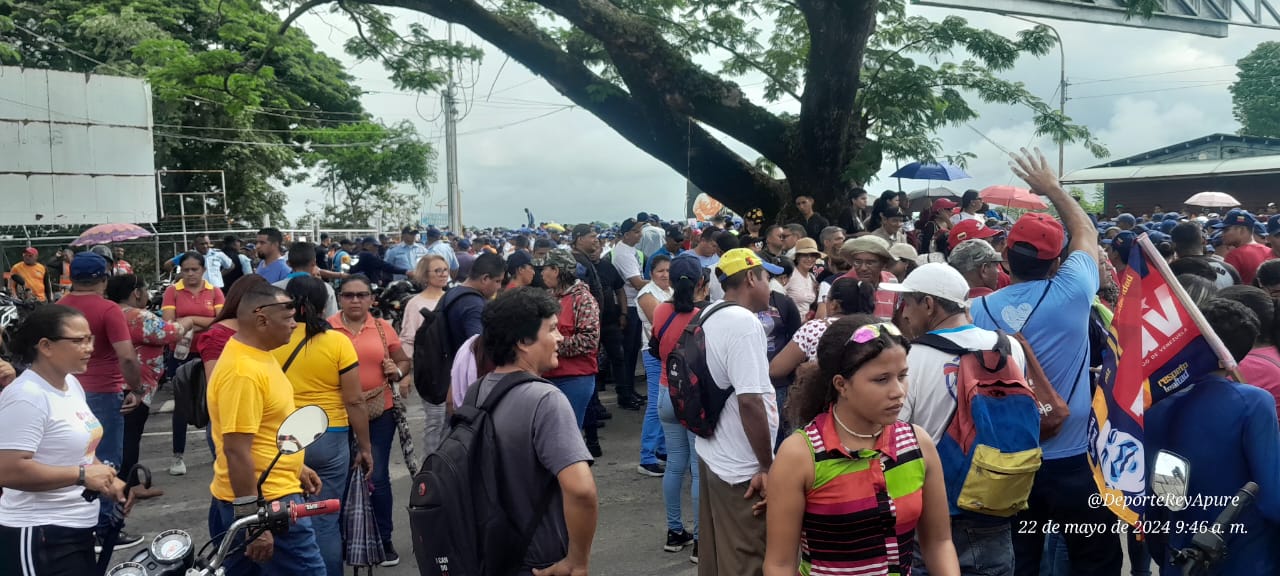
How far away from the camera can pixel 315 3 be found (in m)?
12.5

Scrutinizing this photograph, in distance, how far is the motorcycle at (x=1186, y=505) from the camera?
289 cm

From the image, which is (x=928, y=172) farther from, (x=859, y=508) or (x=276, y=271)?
(x=859, y=508)

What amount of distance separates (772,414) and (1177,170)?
35.0 metres

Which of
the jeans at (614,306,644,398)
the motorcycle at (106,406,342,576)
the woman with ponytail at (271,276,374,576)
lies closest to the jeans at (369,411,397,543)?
the woman with ponytail at (271,276,374,576)

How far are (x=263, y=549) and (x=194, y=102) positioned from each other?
3043 cm

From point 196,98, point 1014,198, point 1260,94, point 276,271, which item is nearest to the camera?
point 276,271

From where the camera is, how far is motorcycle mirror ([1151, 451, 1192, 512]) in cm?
309

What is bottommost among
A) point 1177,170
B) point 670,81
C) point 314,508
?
point 314,508

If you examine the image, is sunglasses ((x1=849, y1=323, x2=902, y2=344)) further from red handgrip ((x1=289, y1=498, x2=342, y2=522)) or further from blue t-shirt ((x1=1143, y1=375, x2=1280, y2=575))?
red handgrip ((x1=289, y1=498, x2=342, y2=522))

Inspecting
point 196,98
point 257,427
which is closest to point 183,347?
point 257,427

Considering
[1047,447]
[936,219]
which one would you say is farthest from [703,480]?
[936,219]

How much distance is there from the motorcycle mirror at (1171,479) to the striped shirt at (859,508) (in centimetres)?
104

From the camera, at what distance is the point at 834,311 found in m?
5.04

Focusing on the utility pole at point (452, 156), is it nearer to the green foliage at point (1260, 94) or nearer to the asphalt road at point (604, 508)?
the asphalt road at point (604, 508)
